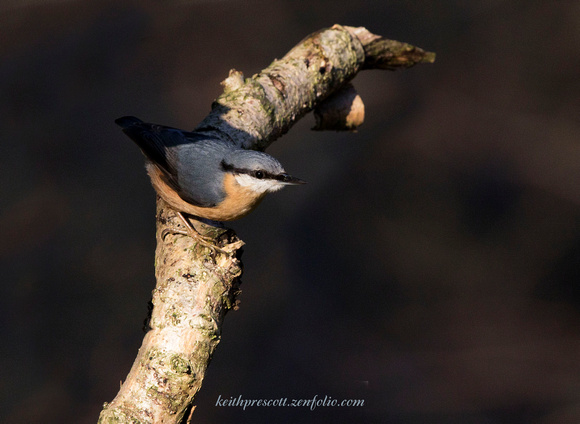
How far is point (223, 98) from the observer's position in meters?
2.77

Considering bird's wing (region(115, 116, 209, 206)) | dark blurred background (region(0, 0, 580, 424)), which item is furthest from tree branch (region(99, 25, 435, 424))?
dark blurred background (region(0, 0, 580, 424))

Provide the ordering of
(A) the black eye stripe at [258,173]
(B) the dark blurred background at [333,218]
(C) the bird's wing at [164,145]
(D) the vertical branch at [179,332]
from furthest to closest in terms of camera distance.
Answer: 1. (B) the dark blurred background at [333,218]
2. (C) the bird's wing at [164,145]
3. (A) the black eye stripe at [258,173]
4. (D) the vertical branch at [179,332]

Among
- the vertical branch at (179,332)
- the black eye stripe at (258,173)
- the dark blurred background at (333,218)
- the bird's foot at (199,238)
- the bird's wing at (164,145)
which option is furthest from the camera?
the dark blurred background at (333,218)

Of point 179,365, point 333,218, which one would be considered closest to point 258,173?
point 179,365

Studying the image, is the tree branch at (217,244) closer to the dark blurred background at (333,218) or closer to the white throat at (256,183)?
the white throat at (256,183)

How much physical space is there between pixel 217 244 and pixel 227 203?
0.17 m

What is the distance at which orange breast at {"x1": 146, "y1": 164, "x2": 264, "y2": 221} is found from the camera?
2229 mm

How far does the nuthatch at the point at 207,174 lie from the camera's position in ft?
7.17

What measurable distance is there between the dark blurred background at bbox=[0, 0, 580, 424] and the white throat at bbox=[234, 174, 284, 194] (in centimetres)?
195

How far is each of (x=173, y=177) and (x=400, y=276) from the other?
8.47 ft

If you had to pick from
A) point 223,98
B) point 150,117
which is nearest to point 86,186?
point 150,117

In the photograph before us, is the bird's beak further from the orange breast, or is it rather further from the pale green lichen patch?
the pale green lichen patch

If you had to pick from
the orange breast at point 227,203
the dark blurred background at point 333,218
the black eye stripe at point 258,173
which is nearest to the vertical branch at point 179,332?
the orange breast at point 227,203

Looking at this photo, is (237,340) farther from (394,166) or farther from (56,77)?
(56,77)
